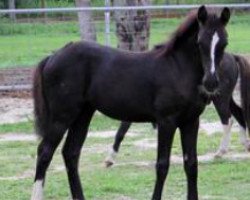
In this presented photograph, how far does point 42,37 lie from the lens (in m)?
16.5

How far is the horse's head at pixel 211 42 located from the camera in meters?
6.09

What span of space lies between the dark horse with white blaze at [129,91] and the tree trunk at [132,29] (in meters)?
6.74

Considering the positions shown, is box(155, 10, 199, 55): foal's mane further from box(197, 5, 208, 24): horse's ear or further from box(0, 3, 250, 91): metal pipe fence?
box(0, 3, 250, 91): metal pipe fence

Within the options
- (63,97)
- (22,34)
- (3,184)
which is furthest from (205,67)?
(22,34)

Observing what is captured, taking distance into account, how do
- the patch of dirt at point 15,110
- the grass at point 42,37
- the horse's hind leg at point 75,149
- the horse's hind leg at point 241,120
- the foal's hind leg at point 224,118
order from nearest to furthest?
A: the horse's hind leg at point 75,149
the foal's hind leg at point 224,118
the horse's hind leg at point 241,120
the patch of dirt at point 15,110
the grass at point 42,37

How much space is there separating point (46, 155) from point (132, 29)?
7.23m

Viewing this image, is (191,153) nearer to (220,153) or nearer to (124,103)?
(124,103)

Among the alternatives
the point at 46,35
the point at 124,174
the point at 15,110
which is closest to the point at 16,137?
the point at 15,110

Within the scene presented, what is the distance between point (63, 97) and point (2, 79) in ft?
24.9

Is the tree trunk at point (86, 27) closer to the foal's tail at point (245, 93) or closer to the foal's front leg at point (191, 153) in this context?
the foal's tail at point (245, 93)

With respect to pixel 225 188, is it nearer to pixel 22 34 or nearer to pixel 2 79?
pixel 2 79

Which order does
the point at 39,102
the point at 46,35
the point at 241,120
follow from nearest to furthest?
the point at 39,102 < the point at 241,120 < the point at 46,35

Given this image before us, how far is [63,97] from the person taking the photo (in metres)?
6.87

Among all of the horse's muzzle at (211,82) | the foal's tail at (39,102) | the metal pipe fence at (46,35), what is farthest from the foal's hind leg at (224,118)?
the metal pipe fence at (46,35)
